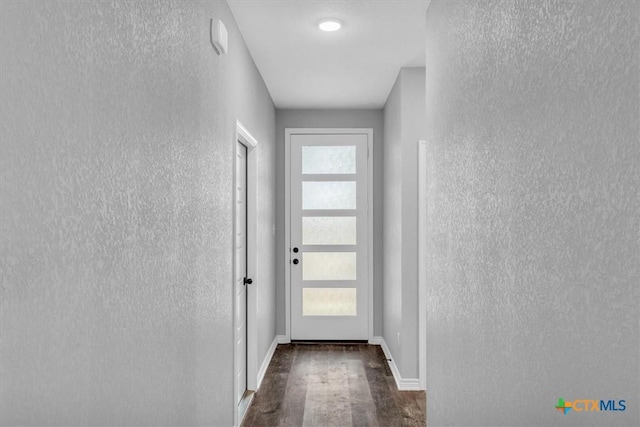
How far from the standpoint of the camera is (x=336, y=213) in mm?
5238

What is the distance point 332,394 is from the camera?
367cm

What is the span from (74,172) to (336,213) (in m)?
4.23

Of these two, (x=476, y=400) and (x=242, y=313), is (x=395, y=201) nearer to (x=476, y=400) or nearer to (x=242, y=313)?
(x=242, y=313)

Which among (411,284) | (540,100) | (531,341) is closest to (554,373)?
(531,341)

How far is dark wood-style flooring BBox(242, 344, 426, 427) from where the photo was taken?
10.6ft

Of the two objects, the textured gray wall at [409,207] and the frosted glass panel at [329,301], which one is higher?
the textured gray wall at [409,207]

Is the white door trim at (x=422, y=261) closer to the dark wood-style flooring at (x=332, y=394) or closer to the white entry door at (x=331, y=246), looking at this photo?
the dark wood-style flooring at (x=332, y=394)

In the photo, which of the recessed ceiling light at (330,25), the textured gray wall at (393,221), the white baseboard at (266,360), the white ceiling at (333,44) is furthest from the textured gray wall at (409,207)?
the white baseboard at (266,360)

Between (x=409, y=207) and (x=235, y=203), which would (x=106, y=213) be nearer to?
(x=235, y=203)

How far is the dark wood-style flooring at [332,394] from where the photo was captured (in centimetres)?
324

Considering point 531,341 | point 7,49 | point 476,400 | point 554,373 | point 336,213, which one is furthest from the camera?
point 336,213

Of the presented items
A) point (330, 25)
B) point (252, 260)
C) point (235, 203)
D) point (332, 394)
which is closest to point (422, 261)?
point (332, 394)

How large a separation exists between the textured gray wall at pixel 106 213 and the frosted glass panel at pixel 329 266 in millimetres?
2919

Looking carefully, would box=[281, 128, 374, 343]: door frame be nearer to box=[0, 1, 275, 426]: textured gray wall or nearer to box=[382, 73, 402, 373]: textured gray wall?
box=[382, 73, 402, 373]: textured gray wall
